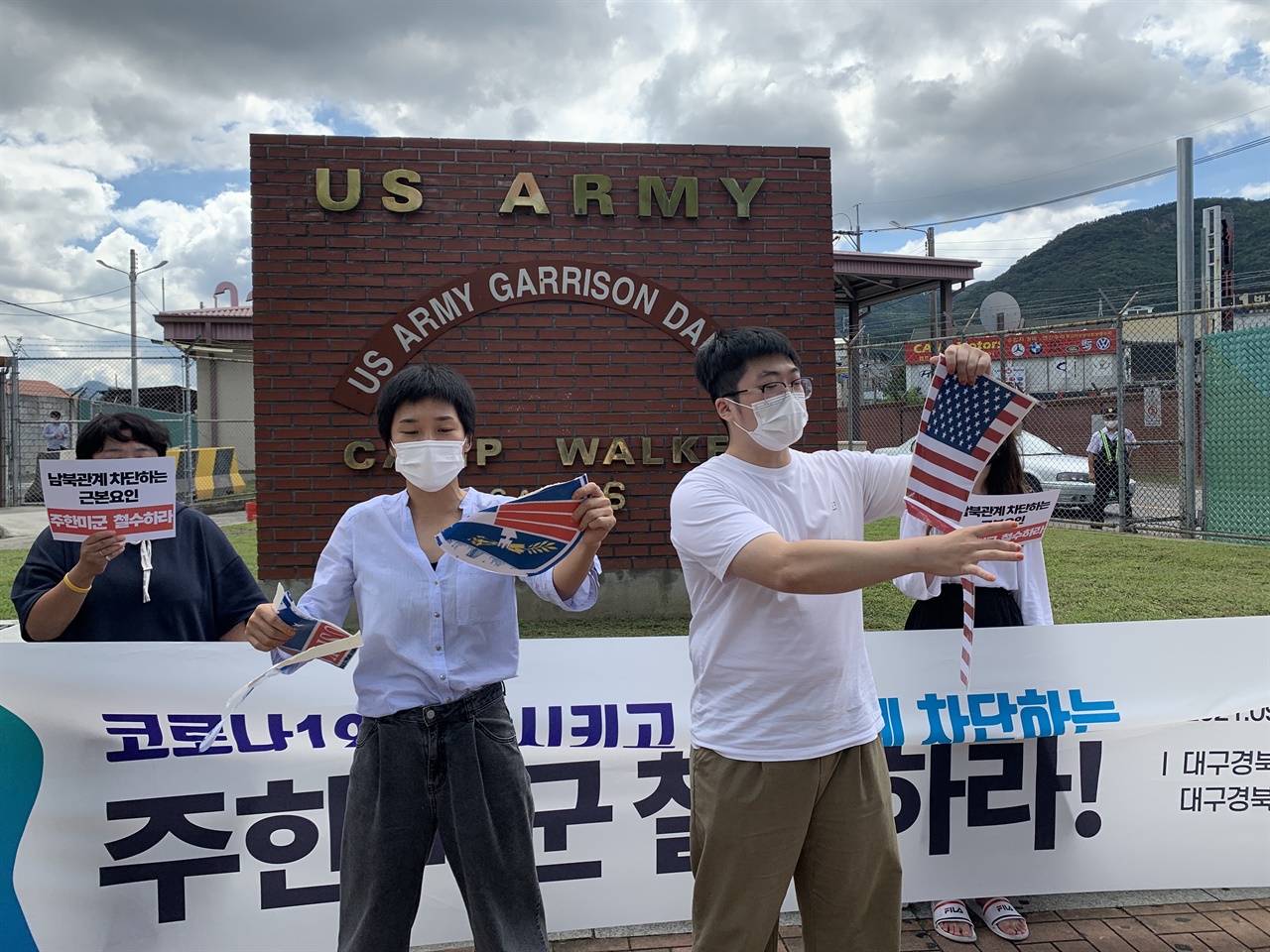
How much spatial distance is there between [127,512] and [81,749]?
929mm

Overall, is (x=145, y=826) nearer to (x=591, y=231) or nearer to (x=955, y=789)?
(x=955, y=789)

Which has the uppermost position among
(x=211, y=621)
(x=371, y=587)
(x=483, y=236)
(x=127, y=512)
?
(x=483, y=236)

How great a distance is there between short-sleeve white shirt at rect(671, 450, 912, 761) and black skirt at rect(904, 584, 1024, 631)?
1.24 meters

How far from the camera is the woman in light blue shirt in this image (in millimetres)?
2141

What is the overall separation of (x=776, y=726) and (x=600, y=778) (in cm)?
122

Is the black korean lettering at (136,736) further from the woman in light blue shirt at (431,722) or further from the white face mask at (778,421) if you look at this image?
the white face mask at (778,421)

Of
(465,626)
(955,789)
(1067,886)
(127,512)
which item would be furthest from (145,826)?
(1067,886)

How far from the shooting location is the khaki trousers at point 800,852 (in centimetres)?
212

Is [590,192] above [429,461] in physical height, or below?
above

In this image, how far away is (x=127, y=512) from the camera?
2.56 m

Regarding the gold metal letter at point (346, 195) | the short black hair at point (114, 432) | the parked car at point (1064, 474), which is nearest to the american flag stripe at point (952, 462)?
the short black hair at point (114, 432)

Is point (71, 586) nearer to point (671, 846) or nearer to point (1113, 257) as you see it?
point (671, 846)

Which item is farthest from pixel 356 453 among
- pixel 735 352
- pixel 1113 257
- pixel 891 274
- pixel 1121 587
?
pixel 1113 257

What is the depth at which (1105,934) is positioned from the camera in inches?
122
